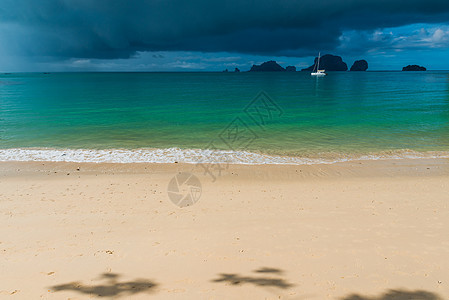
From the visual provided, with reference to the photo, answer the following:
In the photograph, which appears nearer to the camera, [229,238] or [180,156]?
[229,238]

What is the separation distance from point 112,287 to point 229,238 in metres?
2.74

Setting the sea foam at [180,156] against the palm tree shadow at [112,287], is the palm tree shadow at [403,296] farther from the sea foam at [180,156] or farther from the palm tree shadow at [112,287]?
the sea foam at [180,156]

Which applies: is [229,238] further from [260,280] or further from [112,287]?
[112,287]

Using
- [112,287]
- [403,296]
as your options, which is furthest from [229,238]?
[403,296]

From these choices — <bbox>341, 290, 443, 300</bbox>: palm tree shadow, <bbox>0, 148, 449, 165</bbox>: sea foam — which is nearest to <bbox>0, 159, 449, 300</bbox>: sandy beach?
<bbox>341, 290, 443, 300</bbox>: palm tree shadow

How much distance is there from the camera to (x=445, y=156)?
1450 centimetres

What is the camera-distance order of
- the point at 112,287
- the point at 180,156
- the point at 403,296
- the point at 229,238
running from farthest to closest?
the point at 180,156 → the point at 229,238 → the point at 112,287 → the point at 403,296

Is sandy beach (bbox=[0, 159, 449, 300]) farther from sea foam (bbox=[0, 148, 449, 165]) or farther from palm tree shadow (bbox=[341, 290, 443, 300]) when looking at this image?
sea foam (bbox=[0, 148, 449, 165])

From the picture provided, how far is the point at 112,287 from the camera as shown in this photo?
4863mm

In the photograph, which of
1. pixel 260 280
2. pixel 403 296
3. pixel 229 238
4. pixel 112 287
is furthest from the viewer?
pixel 229 238

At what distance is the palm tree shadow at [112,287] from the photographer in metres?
4.72

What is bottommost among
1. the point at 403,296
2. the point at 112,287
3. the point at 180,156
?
the point at 403,296

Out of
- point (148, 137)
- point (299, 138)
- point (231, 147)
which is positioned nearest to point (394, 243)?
point (231, 147)

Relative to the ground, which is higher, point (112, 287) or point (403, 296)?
point (112, 287)
